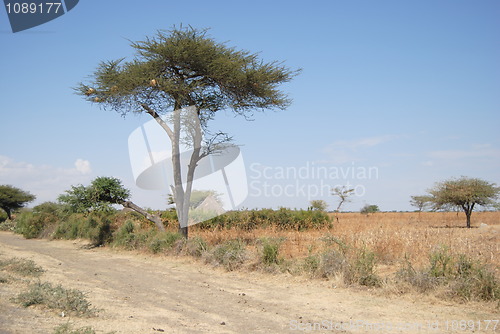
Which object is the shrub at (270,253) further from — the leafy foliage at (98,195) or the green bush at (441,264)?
the leafy foliage at (98,195)

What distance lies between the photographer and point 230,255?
10.7 metres

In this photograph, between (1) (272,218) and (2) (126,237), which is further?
(1) (272,218)

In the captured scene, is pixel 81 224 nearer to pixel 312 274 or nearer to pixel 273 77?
pixel 273 77

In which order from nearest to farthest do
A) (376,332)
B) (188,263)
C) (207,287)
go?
1. (376,332)
2. (207,287)
3. (188,263)

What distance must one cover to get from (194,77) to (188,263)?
695cm

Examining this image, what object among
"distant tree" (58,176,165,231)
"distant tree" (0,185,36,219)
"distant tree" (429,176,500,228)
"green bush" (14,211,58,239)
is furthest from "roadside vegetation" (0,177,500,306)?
"distant tree" (0,185,36,219)

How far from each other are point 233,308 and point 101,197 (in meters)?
10.6

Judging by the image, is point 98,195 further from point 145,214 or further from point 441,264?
point 441,264

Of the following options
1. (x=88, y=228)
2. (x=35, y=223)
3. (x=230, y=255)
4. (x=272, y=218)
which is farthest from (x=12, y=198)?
(x=230, y=255)

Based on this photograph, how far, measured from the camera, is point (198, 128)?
49.2 ft

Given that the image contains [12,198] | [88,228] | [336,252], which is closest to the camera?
[336,252]

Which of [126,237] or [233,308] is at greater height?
[126,237]

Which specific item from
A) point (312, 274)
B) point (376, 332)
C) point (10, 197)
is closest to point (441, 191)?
point (312, 274)

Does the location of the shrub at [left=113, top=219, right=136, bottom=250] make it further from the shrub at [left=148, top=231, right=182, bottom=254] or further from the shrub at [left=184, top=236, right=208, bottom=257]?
the shrub at [left=184, top=236, right=208, bottom=257]
